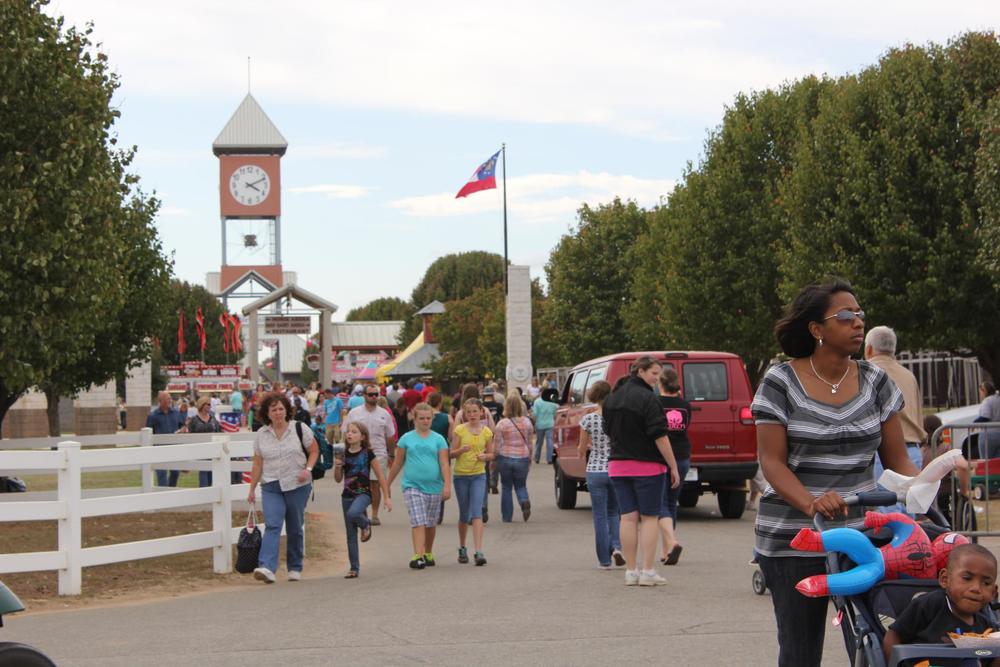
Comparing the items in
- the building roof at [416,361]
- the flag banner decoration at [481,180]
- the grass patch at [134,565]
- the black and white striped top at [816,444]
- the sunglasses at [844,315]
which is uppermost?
the flag banner decoration at [481,180]

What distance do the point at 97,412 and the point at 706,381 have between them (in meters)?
41.5

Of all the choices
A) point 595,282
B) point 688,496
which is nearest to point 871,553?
point 688,496

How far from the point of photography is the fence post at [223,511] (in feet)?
45.5

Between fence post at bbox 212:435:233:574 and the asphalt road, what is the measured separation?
0.67 m

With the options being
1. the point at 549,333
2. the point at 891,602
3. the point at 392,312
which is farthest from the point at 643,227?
the point at 392,312

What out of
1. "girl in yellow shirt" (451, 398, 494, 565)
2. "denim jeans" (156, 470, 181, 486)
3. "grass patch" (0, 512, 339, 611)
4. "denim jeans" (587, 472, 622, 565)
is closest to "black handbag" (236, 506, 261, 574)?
"grass patch" (0, 512, 339, 611)

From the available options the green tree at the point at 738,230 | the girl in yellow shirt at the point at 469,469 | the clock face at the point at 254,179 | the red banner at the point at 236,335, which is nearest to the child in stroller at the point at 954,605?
the girl in yellow shirt at the point at 469,469

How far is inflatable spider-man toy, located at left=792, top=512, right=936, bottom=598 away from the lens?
460cm

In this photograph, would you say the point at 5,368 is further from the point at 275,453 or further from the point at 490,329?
the point at 490,329

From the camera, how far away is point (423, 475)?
13703mm

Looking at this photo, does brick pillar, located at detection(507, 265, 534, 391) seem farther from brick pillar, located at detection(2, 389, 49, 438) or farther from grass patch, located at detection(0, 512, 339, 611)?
grass patch, located at detection(0, 512, 339, 611)

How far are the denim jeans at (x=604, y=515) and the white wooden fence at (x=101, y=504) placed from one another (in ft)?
11.4

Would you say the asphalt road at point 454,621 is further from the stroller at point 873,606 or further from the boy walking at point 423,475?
the stroller at point 873,606

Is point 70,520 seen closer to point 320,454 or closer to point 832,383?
point 320,454
